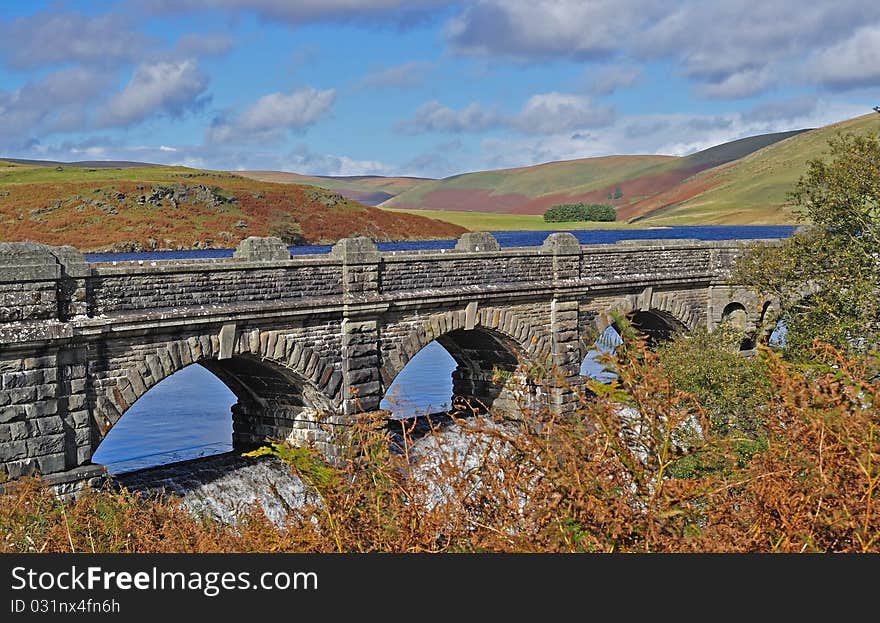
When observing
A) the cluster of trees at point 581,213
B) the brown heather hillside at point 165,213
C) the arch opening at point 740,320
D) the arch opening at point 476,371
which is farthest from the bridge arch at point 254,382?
the cluster of trees at point 581,213

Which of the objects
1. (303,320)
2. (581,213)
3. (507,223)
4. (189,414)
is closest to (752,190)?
(581,213)

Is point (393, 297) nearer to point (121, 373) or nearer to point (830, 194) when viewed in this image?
point (121, 373)

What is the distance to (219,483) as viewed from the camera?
20.6m

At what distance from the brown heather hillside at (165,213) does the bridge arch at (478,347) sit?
37.7 m

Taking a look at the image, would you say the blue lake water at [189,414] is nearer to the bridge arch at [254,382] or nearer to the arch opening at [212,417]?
the arch opening at [212,417]

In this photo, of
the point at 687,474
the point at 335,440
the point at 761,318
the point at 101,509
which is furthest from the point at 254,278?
the point at 761,318

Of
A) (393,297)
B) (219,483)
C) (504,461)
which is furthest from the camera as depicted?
(393,297)

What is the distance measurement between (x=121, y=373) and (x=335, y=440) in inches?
381

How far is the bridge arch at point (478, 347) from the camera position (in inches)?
893

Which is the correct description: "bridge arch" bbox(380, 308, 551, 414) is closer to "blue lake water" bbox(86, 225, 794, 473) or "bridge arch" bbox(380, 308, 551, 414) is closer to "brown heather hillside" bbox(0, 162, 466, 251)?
"blue lake water" bbox(86, 225, 794, 473)

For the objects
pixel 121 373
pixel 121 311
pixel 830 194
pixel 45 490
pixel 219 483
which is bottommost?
pixel 219 483

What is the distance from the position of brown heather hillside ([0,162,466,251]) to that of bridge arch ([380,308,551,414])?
37709 millimetres

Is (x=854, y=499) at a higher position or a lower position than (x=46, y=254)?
lower

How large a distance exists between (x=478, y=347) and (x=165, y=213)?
47.2m
